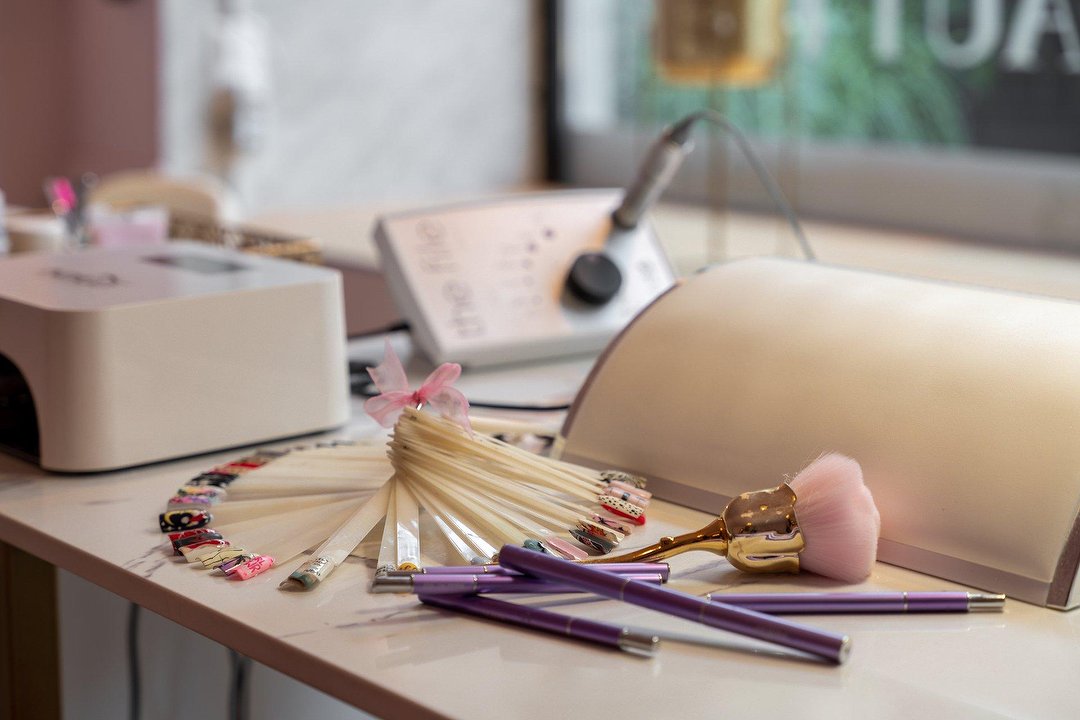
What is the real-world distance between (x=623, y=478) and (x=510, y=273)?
474mm

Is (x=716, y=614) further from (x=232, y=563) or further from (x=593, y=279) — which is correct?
(x=593, y=279)

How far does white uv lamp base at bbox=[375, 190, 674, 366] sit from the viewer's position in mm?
1188

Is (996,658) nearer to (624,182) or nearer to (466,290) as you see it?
(466,290)

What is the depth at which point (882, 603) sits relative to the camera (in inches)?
24.3

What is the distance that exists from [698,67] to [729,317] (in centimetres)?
218

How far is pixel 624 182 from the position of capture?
13.1 feet

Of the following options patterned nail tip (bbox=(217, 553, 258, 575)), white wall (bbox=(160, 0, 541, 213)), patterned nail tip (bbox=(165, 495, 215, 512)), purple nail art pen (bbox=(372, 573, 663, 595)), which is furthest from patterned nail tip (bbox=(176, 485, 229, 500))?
white wall (bbox=(160, 0, 541, 213))

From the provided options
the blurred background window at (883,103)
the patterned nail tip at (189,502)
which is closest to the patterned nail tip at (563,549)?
the patterned nail tip at (189,502)

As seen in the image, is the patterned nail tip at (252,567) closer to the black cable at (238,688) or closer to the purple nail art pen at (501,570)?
the purple nail art pen at (501,570)

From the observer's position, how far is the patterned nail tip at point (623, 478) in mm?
779

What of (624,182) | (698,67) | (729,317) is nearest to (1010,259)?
(698,67)

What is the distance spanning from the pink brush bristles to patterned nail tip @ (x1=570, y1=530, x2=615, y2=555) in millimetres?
105

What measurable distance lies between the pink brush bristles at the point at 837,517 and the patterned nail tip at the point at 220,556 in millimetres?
296

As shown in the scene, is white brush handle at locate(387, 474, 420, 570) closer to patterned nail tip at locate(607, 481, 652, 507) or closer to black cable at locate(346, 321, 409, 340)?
patterned nail tip at locate(607, 481, 652, 507)
